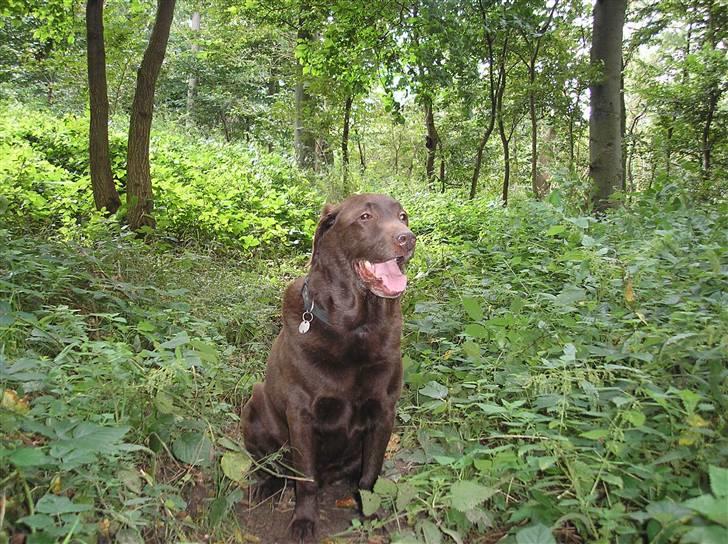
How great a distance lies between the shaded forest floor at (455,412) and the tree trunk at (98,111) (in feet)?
7.09

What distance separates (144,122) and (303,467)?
6.08 meters

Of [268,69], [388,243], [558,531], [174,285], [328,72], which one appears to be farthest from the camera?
[268,69]

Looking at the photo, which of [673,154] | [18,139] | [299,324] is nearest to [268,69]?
[18,139]

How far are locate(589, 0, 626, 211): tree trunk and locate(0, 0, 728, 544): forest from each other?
29 millimetres

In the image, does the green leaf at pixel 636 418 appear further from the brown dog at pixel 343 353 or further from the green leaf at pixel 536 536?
the brown dog at pixel 343 353

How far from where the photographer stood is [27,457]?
1.57 meters

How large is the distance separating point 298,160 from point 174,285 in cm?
905

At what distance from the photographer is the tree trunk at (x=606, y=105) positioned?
7.13 m

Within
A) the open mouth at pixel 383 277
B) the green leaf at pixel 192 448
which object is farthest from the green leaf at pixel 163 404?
the open mouth at pixel 383 277

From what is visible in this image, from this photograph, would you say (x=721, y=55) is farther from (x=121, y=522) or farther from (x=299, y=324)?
(x=121, y=522)

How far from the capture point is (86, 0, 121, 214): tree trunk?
6.40 metres

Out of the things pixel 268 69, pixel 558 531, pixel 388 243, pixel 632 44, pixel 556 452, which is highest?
pixel 268 69

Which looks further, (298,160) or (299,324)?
(298,160)

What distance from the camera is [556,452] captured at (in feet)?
7.00
